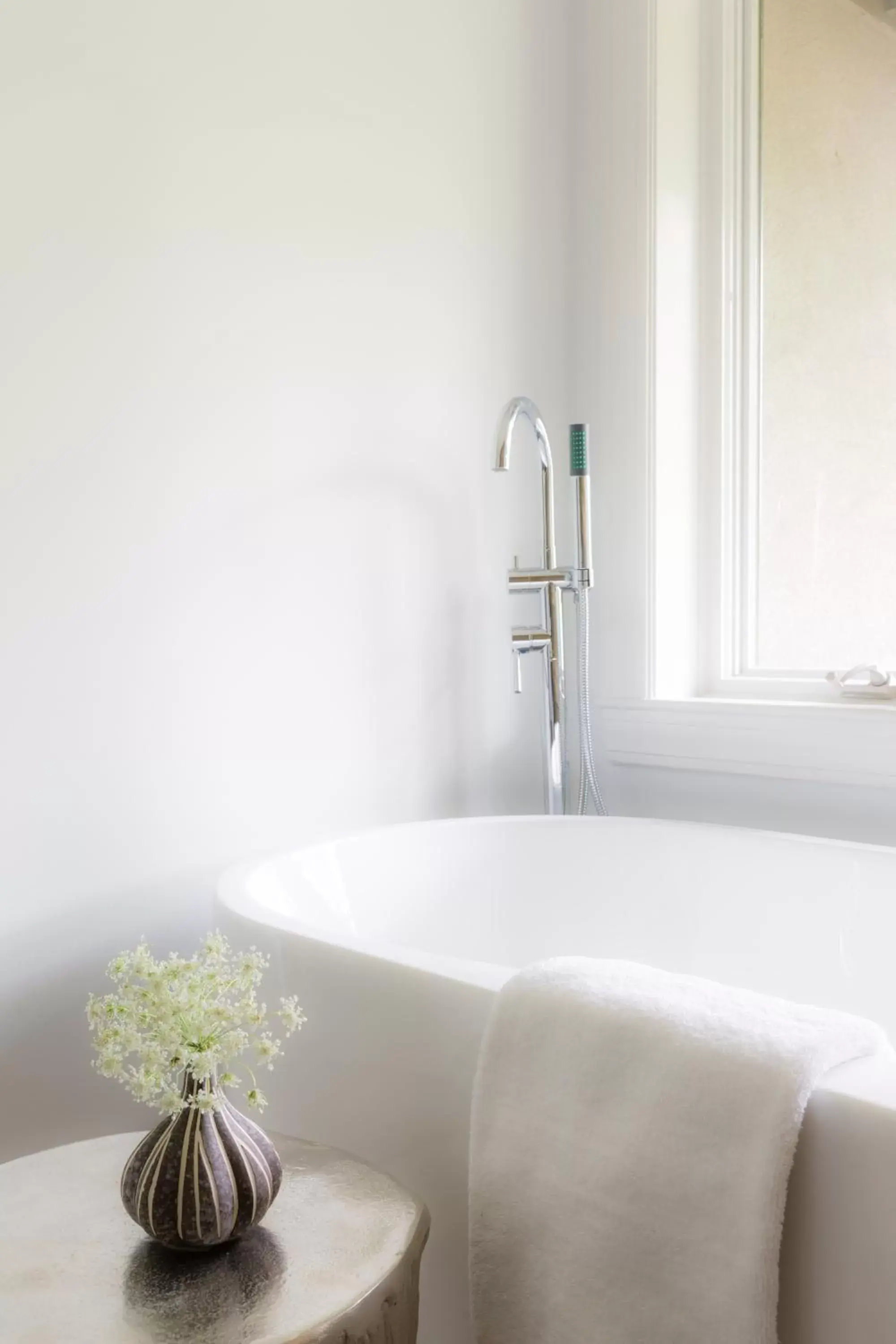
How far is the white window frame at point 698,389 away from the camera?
2225 millimetres

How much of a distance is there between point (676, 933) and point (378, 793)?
543mm

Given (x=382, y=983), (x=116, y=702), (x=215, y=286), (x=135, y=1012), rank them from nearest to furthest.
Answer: (x=135, y=1012)
(x=382, y=983)
(x=116, y=702)
(x=215, y=286)

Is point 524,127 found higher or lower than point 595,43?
lower

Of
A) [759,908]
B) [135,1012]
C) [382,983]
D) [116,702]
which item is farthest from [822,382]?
[135,1012]

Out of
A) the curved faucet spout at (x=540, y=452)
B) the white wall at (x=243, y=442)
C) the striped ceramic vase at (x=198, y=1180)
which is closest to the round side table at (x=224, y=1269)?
the striped ceramic vase at (x=198, y=1180)

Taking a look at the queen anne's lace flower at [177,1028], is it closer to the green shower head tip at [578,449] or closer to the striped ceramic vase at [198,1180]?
the striped ceramic vase at [198,1180]

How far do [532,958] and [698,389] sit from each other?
1.12 metres

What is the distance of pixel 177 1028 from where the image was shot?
3.06 ft

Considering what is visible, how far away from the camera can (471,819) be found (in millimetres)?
1980

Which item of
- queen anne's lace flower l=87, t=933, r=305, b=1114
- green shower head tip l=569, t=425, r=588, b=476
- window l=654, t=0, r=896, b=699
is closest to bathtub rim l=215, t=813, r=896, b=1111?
queen anne's lace flower l=87, t=933, r=305, b=1114

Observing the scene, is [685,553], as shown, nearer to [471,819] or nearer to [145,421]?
[471,819]

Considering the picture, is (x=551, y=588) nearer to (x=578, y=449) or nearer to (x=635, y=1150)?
(x=578, y=449)

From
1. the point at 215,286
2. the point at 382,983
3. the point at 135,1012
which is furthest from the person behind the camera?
the point at 215,286

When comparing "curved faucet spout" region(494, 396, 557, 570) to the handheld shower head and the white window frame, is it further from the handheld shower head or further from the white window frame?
the white window frame
